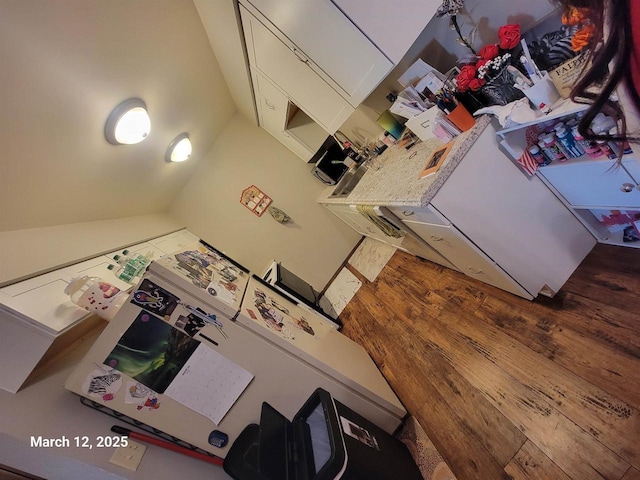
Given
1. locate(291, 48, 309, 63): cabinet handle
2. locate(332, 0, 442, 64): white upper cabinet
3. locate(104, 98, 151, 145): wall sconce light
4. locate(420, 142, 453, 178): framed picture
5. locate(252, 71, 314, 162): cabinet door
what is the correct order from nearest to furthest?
1. locate(332, 0, 442, 64): white upper cabinet
2. locate(420, 142, 453, 178): framed picture
3. locate(104, 98, 151, 145): wall sconce light
4. locate(291, 48, 309, 63): cabinet handle
5. locate(252, 71, 314, 162): cabinet door

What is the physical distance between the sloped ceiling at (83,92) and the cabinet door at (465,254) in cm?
174

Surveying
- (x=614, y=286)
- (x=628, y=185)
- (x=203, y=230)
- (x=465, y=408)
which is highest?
(x=628, y=185)

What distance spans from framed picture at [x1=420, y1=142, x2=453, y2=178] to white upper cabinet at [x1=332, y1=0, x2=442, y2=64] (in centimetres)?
53

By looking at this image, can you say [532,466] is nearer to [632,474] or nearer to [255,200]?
[632,474]

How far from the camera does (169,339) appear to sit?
135 cm

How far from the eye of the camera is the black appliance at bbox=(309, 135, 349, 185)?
3.44 metres

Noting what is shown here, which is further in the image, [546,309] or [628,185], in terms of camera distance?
[546,309]

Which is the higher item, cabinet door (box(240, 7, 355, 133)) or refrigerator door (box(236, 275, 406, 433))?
cabinet door (box(240, 7, 355, 133))

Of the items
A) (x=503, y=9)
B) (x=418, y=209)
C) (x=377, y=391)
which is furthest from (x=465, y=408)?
(x=503, y=9)

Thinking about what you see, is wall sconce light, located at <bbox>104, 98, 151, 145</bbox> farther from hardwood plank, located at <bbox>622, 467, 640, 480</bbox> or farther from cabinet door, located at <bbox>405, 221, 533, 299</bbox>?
hardwood plank, located at <bbox>622, 467, 640, 480</bbox>

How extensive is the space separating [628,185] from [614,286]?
20.7 inches

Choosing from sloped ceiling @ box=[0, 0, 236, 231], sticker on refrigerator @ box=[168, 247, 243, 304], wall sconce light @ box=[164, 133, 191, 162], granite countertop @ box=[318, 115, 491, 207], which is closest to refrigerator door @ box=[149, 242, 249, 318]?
sticker on refrigerator @ box=[168, 247, 243, 304]

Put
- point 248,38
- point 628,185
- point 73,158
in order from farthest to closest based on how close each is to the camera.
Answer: point 248,38, point 73,158, point 628,185

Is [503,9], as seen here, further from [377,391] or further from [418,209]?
[377,391]
